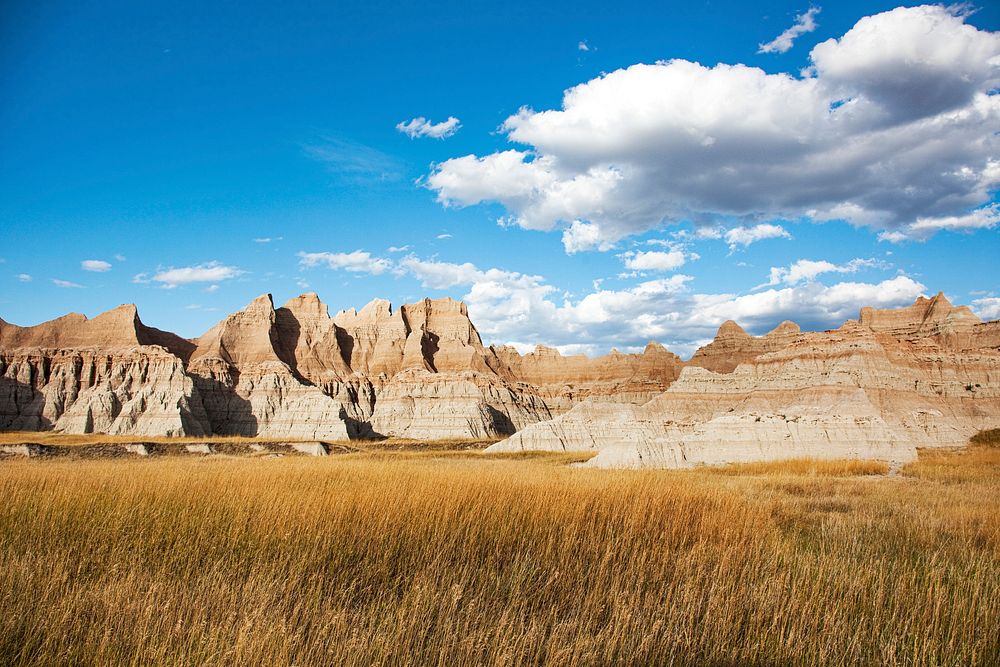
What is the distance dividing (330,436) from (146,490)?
75.4 meters

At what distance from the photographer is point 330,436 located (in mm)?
80000

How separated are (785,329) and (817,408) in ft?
230

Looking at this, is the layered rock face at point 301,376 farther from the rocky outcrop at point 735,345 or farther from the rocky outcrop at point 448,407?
the rocky outcrop at point 735,345

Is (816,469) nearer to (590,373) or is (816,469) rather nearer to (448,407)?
(448,407)

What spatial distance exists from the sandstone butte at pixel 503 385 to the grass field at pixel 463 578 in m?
23.8

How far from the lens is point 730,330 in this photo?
107m

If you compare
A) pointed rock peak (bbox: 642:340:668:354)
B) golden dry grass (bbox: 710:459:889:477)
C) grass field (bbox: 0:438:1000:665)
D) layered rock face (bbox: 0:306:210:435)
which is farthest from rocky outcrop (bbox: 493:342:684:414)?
grass field (bbox: 0:438:1000:665)

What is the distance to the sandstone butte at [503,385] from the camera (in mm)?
37906

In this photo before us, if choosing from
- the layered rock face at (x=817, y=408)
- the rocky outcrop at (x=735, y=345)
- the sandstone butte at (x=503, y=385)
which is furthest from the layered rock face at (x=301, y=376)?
the layered rock face at (x=817, y=408)

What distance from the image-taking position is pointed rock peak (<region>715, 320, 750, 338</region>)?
107 meters

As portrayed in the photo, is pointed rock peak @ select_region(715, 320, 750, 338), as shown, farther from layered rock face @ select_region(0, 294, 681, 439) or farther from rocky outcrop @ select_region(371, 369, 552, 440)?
rocky outcrop @ select_region(371, 369, 552, 440)

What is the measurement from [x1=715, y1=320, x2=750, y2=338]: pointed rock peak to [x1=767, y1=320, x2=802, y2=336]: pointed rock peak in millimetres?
4969

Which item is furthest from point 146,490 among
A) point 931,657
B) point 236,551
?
point 931,657

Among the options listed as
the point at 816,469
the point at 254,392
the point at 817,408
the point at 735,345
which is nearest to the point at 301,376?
the point at 254,392
